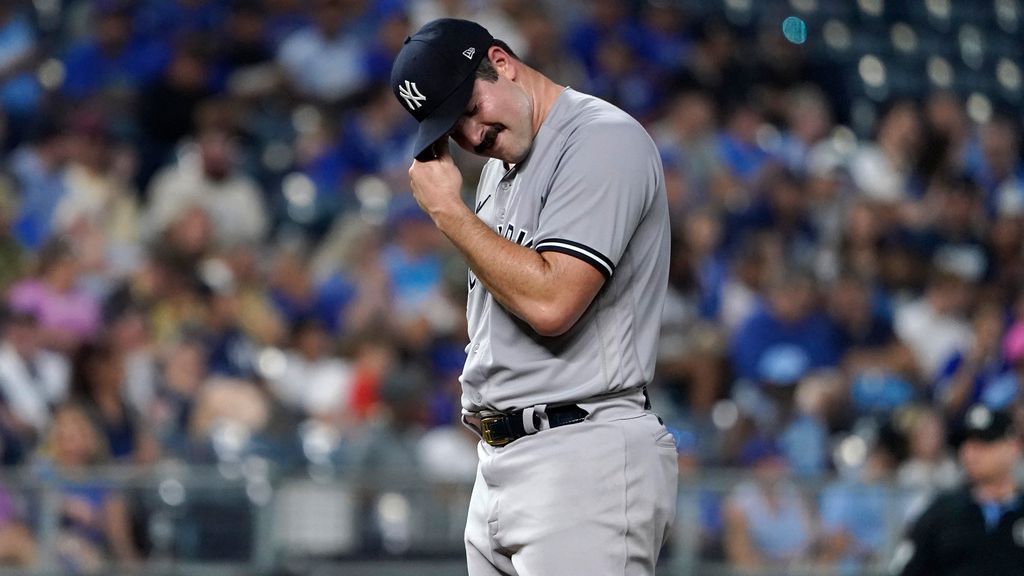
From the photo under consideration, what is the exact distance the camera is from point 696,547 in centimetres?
745

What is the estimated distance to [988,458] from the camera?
230 inches

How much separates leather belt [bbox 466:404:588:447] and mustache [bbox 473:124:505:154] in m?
0.59

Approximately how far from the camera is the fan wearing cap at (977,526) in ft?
19.1

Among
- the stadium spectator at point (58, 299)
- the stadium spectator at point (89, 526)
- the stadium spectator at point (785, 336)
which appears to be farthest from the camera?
the stadium spectator at point (785, 336)

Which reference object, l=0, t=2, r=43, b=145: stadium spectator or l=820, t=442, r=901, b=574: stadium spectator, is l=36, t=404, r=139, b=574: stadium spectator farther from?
l=0, t=2, r=43, b=145: stadium spectator

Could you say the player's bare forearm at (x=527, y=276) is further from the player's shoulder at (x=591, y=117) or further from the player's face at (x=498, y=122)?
the player's shoulder at (x=591, y=117)

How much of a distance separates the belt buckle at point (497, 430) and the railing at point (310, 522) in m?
3.85

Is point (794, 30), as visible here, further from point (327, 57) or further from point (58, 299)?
point (58, 299)

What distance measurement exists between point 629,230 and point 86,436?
192 inches

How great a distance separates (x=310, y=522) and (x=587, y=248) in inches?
170

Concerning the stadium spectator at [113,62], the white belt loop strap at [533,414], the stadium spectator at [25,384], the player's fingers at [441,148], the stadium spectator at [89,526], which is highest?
the player's fingers at [441,148]

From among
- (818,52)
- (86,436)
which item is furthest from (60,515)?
(818,52)

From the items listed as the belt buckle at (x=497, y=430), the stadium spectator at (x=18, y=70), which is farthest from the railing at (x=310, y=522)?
the belt buckle at (x=497, y=430)

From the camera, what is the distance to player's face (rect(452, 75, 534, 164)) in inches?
133
